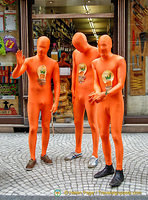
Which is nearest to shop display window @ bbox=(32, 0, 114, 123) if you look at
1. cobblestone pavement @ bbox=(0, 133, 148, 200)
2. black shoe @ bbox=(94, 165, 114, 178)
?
cobblestone pavement @ bbox=(0, 133, 148, 200)

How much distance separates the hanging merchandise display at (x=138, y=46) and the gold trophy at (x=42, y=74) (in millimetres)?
3456

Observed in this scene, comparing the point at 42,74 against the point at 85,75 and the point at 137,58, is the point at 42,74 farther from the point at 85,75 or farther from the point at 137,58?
the point at 137,58

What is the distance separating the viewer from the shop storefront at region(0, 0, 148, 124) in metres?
7.18

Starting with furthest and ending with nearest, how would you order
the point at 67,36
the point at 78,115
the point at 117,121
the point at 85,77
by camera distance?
the point at 67,36
the point at 78,115
the point at 85,77
the point at 117,121

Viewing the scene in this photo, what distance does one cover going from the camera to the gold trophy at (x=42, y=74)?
15.0 ft

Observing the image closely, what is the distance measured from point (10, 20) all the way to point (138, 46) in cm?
350

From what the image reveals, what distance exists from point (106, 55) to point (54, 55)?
13.0 feet

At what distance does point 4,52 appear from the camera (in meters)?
7.48

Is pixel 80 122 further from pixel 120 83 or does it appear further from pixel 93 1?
pixel 93 1

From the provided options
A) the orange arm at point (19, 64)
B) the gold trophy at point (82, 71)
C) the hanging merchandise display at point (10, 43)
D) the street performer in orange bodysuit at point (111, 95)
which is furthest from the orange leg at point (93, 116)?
the hanging merchandise display at point (10, 43)

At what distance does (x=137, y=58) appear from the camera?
734 cm

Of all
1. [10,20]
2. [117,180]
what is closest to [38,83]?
[117,180]

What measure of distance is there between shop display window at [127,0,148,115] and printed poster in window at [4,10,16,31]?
10.0 feet

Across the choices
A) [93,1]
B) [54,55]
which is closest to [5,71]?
[54,55]
